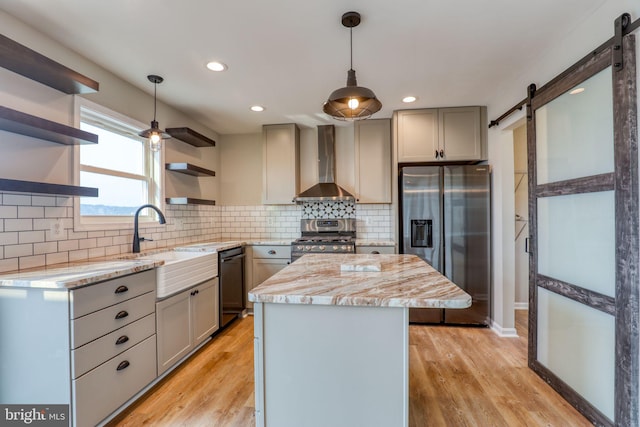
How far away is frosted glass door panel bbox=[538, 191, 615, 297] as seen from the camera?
170 centimetres

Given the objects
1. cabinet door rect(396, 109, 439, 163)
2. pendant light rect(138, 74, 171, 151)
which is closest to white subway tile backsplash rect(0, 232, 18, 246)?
pendant light rect(138, 74, 171, 151)

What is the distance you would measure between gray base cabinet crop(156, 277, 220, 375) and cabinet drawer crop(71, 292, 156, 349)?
5.6 inches

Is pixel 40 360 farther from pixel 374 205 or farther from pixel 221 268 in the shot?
pixel 374 205

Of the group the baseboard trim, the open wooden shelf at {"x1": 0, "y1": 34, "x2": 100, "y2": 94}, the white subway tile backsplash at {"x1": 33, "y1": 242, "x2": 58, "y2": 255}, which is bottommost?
the baseboard trim

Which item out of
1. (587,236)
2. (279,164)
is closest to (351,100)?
(587,236)

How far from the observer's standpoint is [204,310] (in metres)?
2.88

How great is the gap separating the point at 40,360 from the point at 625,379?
305cm

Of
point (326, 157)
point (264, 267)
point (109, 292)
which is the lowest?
point (264, 267)

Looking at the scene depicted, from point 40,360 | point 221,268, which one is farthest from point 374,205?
point 40,360

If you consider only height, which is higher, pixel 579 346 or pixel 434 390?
pixel 579 346

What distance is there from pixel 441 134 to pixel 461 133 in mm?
223

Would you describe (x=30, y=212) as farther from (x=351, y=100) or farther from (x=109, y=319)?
(x=351, y=100)

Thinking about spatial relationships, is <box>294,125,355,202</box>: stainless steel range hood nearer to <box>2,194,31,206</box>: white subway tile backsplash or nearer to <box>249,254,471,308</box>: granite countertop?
<box>249,254,471,308</box>: granite countertop

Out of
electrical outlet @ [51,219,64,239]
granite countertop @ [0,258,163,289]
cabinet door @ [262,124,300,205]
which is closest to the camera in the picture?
granite countertop @ [0,258,163,289]
